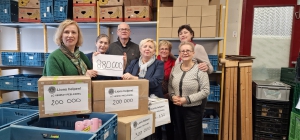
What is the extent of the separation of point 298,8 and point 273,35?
510 mm

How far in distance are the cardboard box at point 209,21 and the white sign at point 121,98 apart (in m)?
1.77

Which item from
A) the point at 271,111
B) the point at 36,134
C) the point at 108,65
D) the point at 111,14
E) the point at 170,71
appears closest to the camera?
the point at 36,134

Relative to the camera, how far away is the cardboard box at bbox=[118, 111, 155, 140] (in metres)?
1.28

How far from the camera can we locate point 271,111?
2691mm

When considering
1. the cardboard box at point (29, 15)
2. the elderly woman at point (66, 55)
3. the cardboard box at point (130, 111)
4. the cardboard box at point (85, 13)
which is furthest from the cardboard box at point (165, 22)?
the cardboard box at point (29, 15)

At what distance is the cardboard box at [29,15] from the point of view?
3367 millimetres

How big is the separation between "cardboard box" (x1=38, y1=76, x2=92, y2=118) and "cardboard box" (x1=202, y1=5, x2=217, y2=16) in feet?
6.83

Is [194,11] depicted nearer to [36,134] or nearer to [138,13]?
[138,13]

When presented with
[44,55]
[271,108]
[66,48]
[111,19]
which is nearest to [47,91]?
[66,48]

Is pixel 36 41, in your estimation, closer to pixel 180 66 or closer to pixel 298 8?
pixel 180 66

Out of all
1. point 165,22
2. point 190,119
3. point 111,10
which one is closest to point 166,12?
point 165,22

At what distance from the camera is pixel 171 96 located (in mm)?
1999

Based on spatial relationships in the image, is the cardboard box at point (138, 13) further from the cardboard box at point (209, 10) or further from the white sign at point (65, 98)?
the white sign at point (65, 98)

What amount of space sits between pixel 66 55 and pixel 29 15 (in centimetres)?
250
